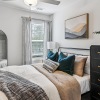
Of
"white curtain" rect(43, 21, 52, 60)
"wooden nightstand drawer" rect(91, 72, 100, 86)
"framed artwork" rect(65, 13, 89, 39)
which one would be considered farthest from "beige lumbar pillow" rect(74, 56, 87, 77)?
"white curtain" rect(43, 21, 52, 60)

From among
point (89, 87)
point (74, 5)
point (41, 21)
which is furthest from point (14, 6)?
point (89, 87)

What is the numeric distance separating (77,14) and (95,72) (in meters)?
1.79

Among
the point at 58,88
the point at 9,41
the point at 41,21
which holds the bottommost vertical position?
the point at 58,88

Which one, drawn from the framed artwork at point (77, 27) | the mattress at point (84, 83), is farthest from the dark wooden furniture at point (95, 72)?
the framed artwork at point (77, 27)

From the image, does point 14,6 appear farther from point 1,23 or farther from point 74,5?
point 74,5

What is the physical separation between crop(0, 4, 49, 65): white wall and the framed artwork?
63.0 inches

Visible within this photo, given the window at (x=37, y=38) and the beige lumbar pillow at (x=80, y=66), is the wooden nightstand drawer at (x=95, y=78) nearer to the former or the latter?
the beige lumbar pillow at (x=80, y=66)

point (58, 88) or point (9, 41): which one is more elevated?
point (9, 41)

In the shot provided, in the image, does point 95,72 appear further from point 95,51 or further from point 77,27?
point 77,27

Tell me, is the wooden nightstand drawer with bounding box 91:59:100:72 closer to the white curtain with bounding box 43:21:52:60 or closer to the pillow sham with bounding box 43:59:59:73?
the pillow sham with bounding box 43:59:59:73

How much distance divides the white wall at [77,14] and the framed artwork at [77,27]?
109 mm

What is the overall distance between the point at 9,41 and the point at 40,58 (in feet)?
4.40

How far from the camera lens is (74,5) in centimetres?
350

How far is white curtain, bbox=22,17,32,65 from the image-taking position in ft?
13.6
